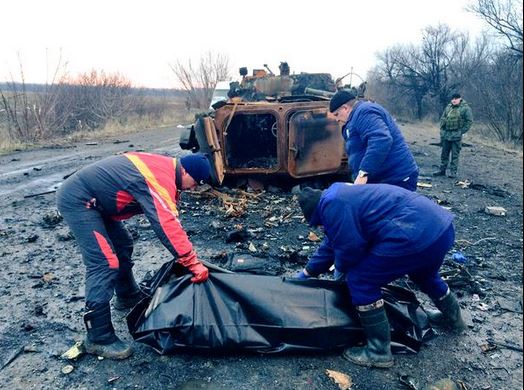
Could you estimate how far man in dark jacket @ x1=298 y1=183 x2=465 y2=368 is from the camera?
2484mm

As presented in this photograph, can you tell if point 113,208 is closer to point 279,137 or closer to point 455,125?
point 279,137

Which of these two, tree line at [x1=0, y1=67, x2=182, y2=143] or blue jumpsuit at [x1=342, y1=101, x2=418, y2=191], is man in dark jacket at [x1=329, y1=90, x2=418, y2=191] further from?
tree line at [x1=0, y1=67, x2=182, y2=143]

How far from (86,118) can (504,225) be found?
17.3 metres

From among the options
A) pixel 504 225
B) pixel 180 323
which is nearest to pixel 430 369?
pixel 180 323

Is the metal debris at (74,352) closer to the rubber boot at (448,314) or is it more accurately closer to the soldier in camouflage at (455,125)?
the rubber boot at (448,314)

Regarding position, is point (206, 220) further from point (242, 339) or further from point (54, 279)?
point (242, 339)

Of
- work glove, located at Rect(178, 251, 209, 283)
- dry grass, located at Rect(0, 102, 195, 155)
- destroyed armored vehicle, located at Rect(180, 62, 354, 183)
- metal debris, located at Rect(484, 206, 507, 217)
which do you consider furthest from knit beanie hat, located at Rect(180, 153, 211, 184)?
dry grass, located at Rect(0, 102, 195, 155)

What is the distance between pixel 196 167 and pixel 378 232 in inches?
48.4

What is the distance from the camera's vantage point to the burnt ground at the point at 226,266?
2.62 meters

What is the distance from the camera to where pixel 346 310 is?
2.75 m

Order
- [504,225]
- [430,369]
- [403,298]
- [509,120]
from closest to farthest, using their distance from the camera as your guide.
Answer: [430,369], [403,298], [504,225], [509,120]

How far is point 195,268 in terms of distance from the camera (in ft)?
8.87

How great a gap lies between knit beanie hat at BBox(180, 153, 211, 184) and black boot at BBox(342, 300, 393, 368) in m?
1.34

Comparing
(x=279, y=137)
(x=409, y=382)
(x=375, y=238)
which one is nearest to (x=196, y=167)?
(x=375, y=238)
